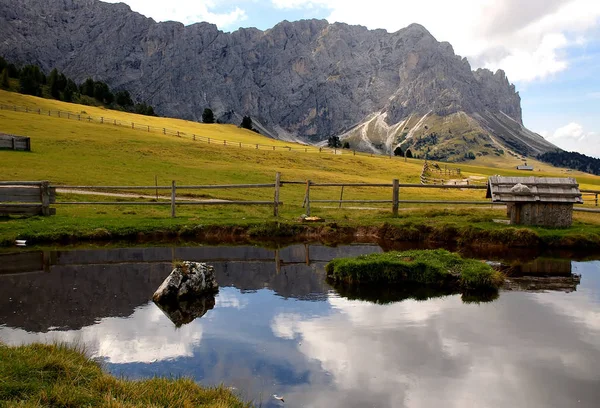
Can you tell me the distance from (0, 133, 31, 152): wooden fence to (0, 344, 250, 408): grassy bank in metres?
49.7

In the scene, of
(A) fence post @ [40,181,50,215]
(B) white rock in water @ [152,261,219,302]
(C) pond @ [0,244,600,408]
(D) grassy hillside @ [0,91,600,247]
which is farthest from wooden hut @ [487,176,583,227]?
(A) fence post @ [40,181,50,215]

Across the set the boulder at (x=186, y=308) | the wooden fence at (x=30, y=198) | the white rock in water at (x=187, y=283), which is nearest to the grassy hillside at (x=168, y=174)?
the wooden fence at (x=30, y=198)

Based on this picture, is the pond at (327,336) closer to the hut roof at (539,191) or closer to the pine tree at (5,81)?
the hut roof at (539,191)

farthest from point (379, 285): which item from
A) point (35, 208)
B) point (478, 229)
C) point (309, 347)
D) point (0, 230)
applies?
point (35, 208)

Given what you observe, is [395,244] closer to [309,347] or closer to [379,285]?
[379,285]

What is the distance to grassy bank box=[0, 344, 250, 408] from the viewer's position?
21.6ft

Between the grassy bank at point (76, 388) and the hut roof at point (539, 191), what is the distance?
18484 millimetres

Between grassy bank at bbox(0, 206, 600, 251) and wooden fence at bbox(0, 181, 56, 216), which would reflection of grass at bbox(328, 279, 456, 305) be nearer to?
grassy bank at bbox(0, 206, 600, 251)

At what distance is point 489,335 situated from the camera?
1120 cm

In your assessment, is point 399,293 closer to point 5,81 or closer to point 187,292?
point 187,292

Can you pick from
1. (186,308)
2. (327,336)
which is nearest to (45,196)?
(186,308)

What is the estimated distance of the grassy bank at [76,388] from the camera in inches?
259

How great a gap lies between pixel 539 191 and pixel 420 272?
408 inches

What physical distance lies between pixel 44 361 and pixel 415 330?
7571 millimetres
